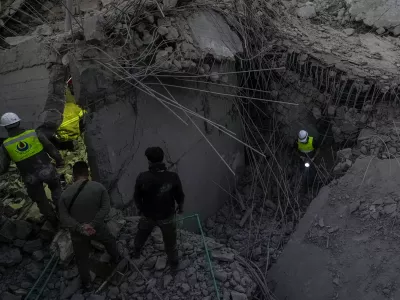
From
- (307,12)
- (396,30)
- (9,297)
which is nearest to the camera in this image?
(9,297)

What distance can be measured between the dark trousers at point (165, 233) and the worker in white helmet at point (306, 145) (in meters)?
3.15

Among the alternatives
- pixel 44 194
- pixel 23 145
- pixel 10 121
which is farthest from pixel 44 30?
pixel 44 194

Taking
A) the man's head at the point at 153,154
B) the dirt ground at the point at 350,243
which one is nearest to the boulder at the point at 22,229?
the man's head at the point at 153,154

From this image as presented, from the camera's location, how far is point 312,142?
20.2 feet

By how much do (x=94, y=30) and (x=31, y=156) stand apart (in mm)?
1380

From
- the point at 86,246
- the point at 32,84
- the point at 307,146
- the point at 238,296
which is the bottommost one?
the point at 238,296

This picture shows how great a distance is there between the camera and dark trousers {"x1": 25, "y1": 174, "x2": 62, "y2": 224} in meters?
4.06

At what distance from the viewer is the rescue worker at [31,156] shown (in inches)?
151

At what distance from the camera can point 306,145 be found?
6211mm

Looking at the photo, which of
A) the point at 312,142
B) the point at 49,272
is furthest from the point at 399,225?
the point at 49,272

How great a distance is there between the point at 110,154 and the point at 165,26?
1585mm

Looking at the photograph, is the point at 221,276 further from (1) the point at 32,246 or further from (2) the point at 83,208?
(1) the point at 32,246

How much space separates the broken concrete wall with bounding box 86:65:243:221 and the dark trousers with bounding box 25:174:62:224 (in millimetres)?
432

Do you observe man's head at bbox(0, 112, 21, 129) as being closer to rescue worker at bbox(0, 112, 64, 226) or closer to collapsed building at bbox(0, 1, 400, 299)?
rescue worker at bbox(0, 112, 64, 226)
